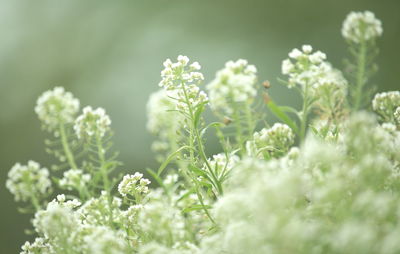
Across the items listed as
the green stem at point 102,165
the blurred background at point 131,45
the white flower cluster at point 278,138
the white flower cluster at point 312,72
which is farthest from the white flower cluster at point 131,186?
the blurred background at point 131,45

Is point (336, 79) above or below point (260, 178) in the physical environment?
above

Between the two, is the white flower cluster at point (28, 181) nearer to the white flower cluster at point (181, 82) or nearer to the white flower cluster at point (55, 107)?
the white flower cluster at point (55, 107)

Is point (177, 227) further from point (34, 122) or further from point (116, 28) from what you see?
point (116, 28)

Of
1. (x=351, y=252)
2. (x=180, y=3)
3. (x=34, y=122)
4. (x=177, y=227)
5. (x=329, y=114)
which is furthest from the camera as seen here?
(x=180, y=3)

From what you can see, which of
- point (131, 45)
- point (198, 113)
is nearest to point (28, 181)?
point (198, 113)

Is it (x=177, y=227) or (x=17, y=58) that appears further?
(x=17, y=58)

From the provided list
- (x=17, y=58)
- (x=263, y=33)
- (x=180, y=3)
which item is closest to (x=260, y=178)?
(x=263, y=33)
